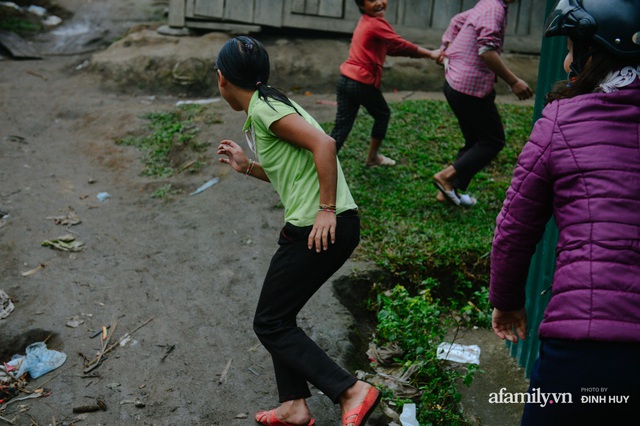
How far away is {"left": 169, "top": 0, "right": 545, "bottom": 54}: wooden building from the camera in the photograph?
890cm

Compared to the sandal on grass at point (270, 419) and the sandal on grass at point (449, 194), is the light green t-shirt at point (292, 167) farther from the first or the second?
the sandal on grass at point (449, 194)

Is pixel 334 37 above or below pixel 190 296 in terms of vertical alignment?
above

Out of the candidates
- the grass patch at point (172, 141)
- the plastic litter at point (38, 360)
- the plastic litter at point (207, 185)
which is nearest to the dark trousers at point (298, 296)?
the plastic litter at point (38, 360)

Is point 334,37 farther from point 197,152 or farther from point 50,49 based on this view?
point 50,49

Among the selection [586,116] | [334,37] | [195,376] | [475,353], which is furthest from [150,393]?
[334,37]

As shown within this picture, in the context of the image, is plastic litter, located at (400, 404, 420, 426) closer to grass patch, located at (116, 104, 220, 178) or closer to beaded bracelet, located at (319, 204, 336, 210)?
beaded bracelet, located at (319, 204, 336, 210)

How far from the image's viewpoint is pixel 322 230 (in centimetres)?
272

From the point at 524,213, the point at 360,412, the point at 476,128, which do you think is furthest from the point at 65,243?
the point at 524,213

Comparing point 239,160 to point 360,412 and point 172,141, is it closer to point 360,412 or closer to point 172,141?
point 360,412

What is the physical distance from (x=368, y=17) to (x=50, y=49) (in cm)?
663

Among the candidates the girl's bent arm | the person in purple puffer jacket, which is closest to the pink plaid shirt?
the girl's bent arm

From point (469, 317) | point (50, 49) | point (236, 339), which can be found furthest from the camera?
point (50, 49)

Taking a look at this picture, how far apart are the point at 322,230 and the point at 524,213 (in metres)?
0.93

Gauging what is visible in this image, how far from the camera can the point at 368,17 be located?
5.48 m
